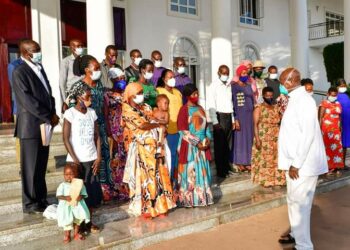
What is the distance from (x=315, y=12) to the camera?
19750mm

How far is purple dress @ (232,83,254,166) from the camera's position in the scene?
6723 mm

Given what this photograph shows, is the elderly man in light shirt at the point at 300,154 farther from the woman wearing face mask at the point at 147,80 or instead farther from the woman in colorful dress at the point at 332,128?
the woman in colorful dress at the point at 332,128

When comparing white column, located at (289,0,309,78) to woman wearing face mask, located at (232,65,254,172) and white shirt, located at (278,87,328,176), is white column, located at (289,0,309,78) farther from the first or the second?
white shirt, located at (278,87,328,176)

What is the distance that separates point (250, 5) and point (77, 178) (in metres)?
12.7

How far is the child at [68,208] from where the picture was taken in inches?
151

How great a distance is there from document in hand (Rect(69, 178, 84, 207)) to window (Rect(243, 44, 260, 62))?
11673 mm

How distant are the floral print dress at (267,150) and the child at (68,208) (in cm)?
330

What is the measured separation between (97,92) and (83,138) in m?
0.76

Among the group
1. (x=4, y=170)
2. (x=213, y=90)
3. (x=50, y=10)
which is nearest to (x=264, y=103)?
(x=213, y=90)

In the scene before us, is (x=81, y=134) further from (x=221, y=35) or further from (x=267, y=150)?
(x=221, y=35)

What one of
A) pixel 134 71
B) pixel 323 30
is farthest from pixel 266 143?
pixel 323 30

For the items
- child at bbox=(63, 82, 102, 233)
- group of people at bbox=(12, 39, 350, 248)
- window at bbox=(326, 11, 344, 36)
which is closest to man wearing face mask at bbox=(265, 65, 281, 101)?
group of people at bbox=(12, 39, 350, 248)

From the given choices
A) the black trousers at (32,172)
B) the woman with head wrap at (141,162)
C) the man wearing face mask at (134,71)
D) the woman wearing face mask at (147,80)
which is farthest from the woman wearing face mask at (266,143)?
the black trousers at (32,172)

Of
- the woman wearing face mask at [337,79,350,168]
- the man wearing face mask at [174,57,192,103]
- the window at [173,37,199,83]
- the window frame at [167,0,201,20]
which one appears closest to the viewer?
the man wearing face mask at [174,57,192,103]
